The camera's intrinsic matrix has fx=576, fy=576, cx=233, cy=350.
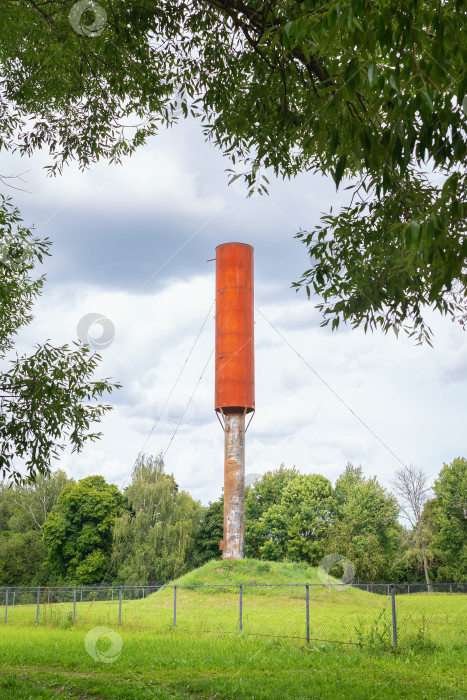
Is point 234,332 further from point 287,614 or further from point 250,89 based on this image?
point 250,89

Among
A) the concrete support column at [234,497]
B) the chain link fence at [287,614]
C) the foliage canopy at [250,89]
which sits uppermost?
the foliage canopy at [250,89]

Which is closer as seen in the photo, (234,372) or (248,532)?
(234,372)

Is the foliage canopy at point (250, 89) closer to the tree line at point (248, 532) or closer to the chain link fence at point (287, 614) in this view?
the chain link fence at point (287, 614)

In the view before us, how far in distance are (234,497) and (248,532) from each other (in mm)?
22673

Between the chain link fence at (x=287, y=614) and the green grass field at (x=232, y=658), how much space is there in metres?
0.08

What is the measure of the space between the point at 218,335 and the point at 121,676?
23.1 metres

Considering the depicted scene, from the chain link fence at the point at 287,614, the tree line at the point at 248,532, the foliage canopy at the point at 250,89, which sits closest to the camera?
the foliage canopy at the point at 250,89

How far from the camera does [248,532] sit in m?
51.3

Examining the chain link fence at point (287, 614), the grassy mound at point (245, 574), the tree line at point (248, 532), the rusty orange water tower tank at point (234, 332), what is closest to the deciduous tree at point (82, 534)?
the tree line at point (248, 532)

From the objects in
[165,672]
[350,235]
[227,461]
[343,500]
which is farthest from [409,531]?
[350,235]

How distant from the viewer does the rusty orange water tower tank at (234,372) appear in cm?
3033

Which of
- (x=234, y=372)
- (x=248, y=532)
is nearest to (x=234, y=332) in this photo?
(x=234, y=372)

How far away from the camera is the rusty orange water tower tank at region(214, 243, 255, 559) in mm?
30328

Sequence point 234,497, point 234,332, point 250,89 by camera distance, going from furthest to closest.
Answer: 1. point 234,332
2. point 234,497
3. point 250,89
